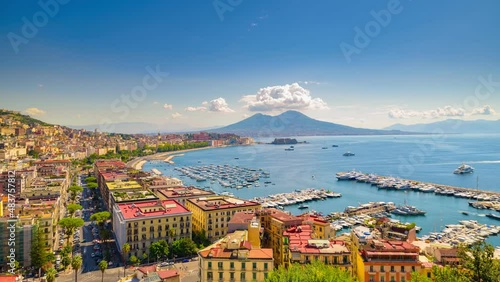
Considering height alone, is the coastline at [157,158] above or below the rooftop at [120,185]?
below

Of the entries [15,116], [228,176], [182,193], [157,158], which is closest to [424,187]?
[228,176]

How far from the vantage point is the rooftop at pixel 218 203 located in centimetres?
2354

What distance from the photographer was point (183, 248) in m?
20.6

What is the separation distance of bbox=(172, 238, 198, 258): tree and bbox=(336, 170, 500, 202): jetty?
124 feet

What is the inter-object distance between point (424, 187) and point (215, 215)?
3773cm

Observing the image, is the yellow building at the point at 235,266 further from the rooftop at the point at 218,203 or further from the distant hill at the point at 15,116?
the distant hill at the point at 15,116

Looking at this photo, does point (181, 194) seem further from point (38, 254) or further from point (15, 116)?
point (15, 116)

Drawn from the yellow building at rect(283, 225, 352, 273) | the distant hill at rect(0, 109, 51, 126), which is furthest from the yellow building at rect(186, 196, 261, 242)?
the distant hill at rect(0, 109, 51, 126)

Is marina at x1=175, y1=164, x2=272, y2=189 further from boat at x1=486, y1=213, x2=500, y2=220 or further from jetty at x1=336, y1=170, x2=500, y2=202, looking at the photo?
boat at x1=486, y1=213, x2=500, y2=220

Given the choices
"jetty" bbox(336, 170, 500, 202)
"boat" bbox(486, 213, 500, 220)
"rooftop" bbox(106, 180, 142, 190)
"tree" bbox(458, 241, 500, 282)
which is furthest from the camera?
"jetty" bbox(336, 170, 500, 202)

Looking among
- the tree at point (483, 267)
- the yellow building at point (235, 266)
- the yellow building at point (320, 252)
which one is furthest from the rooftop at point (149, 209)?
the tree at point (483, 267)

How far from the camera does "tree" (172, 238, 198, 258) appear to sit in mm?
20484

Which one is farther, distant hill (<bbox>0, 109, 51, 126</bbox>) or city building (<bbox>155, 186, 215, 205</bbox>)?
distant hill (<bbox>0, 109, 51, 126</bbox>)

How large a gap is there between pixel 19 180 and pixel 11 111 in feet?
273
